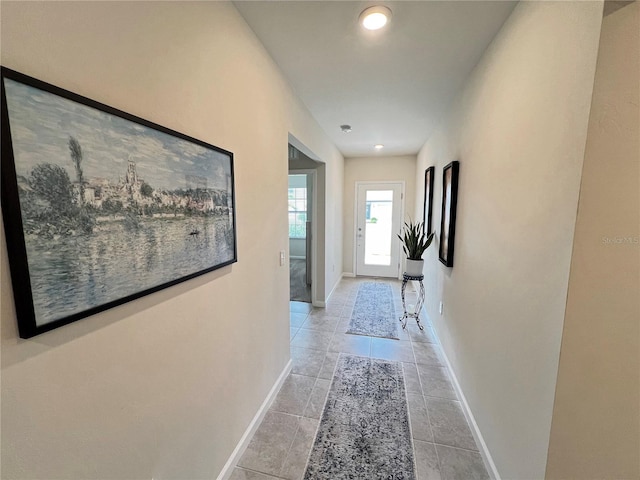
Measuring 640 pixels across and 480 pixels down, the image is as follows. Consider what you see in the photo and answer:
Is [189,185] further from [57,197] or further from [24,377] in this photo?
[24,377]

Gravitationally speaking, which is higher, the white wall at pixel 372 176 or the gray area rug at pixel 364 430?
the white wall at pixel 372 176

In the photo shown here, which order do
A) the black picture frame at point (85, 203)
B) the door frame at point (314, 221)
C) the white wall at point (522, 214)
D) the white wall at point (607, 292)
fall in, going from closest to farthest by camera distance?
the black picture frame at point (85, 203)
the white wall at point (607, 292)
the white wall at point (522, 214)
the door frame at point (314, 221)

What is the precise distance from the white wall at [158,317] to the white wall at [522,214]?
4.54 feet

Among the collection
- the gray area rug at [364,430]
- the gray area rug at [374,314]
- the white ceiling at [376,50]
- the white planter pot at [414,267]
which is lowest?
the gray area rug at [364,430]

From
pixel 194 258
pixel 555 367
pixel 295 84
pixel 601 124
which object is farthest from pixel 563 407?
pixel 295 84

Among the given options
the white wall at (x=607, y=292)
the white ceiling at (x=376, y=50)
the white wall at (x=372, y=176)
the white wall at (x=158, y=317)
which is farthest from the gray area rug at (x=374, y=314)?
the white ceiling at (x=376, y=50)

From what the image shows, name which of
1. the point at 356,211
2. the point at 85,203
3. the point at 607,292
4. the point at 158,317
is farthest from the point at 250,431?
the point at 356,211

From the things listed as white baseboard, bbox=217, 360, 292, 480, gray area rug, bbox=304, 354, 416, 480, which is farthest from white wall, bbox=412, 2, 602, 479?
white baseboard, bbox=217, 360, 292, 480

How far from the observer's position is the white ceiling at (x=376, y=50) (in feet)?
4.46

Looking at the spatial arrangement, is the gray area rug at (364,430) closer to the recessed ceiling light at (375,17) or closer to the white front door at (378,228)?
the recessed ceiling light at (375,17)

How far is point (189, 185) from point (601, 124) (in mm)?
1410

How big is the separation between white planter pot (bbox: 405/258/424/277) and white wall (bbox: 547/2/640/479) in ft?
7.05

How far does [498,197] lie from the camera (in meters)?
1.46

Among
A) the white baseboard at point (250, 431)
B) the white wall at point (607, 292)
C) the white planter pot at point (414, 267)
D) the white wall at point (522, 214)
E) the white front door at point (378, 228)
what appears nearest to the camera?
the white wall at point (607, 292)
